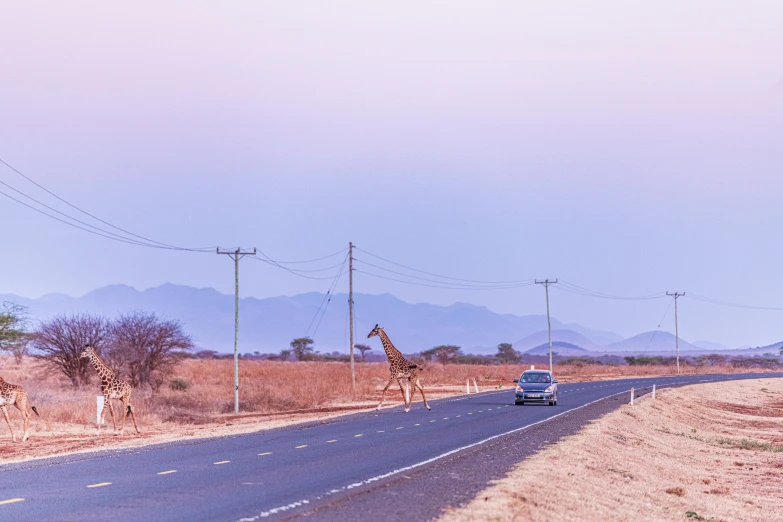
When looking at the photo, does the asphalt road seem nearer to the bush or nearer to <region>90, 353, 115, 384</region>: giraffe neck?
<region>90, 353, 115, 384</region>: giraffe neck

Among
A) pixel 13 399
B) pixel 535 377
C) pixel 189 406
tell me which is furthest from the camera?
pixel 189 406

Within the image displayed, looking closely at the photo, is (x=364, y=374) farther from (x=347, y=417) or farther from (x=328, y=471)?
(x=328, y=471)

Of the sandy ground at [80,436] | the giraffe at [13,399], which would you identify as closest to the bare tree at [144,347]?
the sandy ground at [80,436]

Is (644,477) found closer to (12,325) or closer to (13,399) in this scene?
(13,399)

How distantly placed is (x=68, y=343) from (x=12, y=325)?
7356mm

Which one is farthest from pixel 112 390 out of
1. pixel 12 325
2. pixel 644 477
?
pixel 12 325

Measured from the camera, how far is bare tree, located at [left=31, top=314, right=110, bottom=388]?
49.2 metres

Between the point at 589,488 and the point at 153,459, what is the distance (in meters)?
8.66

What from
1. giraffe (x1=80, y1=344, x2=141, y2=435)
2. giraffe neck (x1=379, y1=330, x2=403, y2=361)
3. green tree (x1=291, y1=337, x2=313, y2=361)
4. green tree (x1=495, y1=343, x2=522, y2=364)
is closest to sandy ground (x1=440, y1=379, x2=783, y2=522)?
giraffe neck (x1=379, y1=330, x2=403, y2=361)

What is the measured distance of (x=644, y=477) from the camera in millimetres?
19781

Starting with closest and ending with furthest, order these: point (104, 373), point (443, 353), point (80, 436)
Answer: point (80, 436)
point (104, 373)
point (443, 353)

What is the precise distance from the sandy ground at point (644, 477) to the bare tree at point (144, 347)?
26.8 metres

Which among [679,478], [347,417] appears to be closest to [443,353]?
[347,417]

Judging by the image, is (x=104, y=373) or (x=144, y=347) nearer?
(x=104, y=373)
